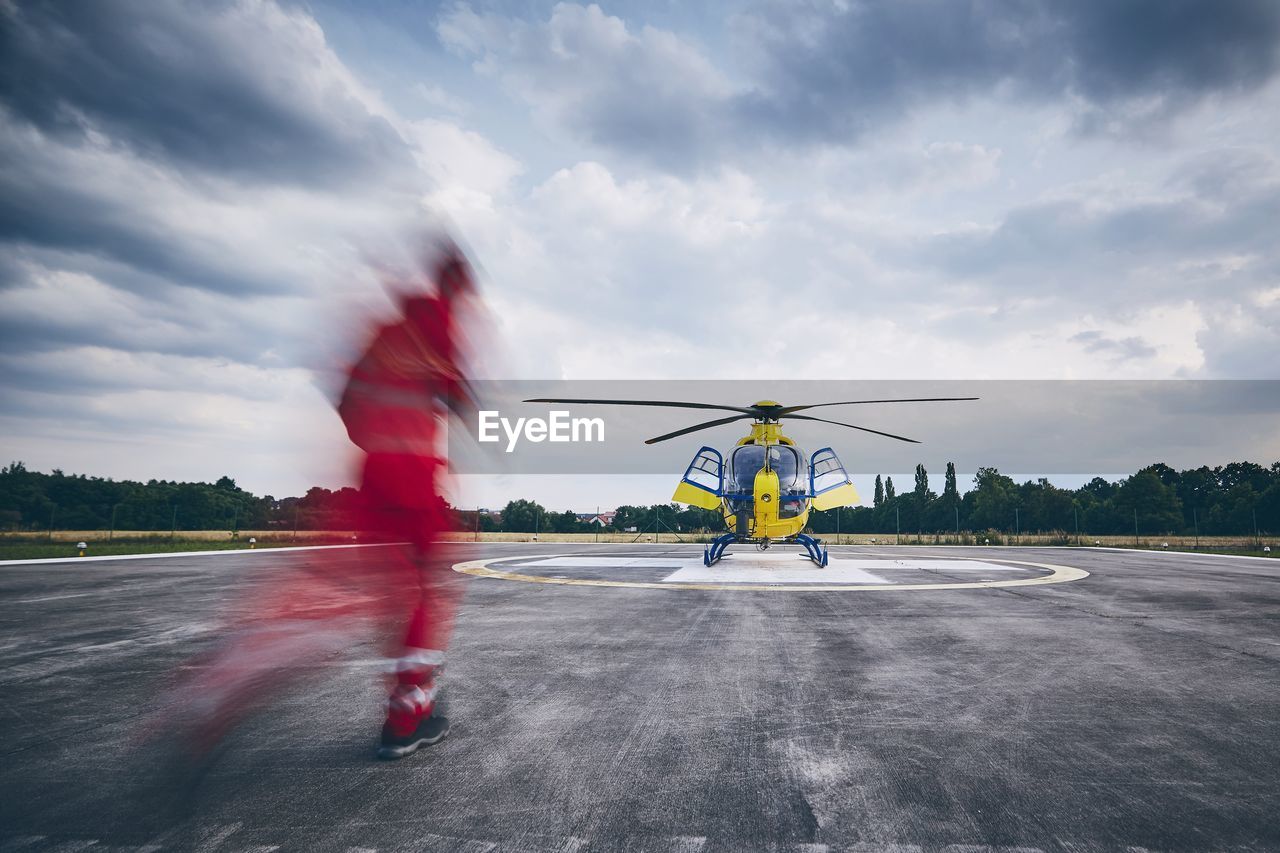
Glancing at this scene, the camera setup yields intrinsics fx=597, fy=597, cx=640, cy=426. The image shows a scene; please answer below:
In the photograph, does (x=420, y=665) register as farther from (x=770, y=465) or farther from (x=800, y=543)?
(x=800, y=543)

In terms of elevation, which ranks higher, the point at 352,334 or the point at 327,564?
the point at 352,334

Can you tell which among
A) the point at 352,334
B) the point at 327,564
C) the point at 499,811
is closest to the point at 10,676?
the point at 327,564

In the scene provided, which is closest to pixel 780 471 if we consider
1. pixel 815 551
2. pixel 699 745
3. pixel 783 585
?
pixel 815 551

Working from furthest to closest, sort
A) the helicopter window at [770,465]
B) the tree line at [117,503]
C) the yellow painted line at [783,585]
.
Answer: the tree line at [117,503] < the helicopter window at [770,465] < the yellow painted line at [783,585]

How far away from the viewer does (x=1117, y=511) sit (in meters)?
60.9

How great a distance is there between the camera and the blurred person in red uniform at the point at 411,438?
304cm

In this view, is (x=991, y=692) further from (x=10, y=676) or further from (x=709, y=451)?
(x=709, y=451)

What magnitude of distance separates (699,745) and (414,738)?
4.69 ft

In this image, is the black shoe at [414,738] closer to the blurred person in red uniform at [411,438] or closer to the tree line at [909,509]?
the blurred person in red uniform at [411,438]

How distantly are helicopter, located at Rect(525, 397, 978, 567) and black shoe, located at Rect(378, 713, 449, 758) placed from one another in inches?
380

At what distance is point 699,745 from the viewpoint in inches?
120

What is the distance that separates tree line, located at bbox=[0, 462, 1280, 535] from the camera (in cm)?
4906

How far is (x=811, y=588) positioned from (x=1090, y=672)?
536cm

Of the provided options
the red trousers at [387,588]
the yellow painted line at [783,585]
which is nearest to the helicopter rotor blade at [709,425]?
the yellow painted line at [783,585]
